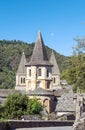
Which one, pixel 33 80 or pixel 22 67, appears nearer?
pixel 33 80

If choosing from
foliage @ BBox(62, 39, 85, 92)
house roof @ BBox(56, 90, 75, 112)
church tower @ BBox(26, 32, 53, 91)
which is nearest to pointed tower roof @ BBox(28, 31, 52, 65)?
church tower @ BBox(26, 32, 53, 91)

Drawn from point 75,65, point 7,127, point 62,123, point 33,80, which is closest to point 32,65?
point 33,80

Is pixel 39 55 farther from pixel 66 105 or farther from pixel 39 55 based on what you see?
pixel 66 105

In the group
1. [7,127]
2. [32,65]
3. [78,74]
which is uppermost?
[32,65]

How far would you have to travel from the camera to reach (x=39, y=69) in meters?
102

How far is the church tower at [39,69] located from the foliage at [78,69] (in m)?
49.1

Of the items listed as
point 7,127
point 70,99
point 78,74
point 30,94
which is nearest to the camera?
point 7,127

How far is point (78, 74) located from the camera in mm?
48969

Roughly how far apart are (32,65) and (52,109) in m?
16.1

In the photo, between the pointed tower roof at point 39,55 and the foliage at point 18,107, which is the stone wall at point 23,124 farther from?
the pointed tower roof at point 39,55

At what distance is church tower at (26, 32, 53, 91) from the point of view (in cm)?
10162

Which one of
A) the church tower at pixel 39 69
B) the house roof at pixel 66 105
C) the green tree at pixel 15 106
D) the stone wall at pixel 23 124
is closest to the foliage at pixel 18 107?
the green tree at pixel 15 106

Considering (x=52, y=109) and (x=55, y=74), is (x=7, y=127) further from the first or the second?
(x=55, y=74)

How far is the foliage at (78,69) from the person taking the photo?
149 feet
